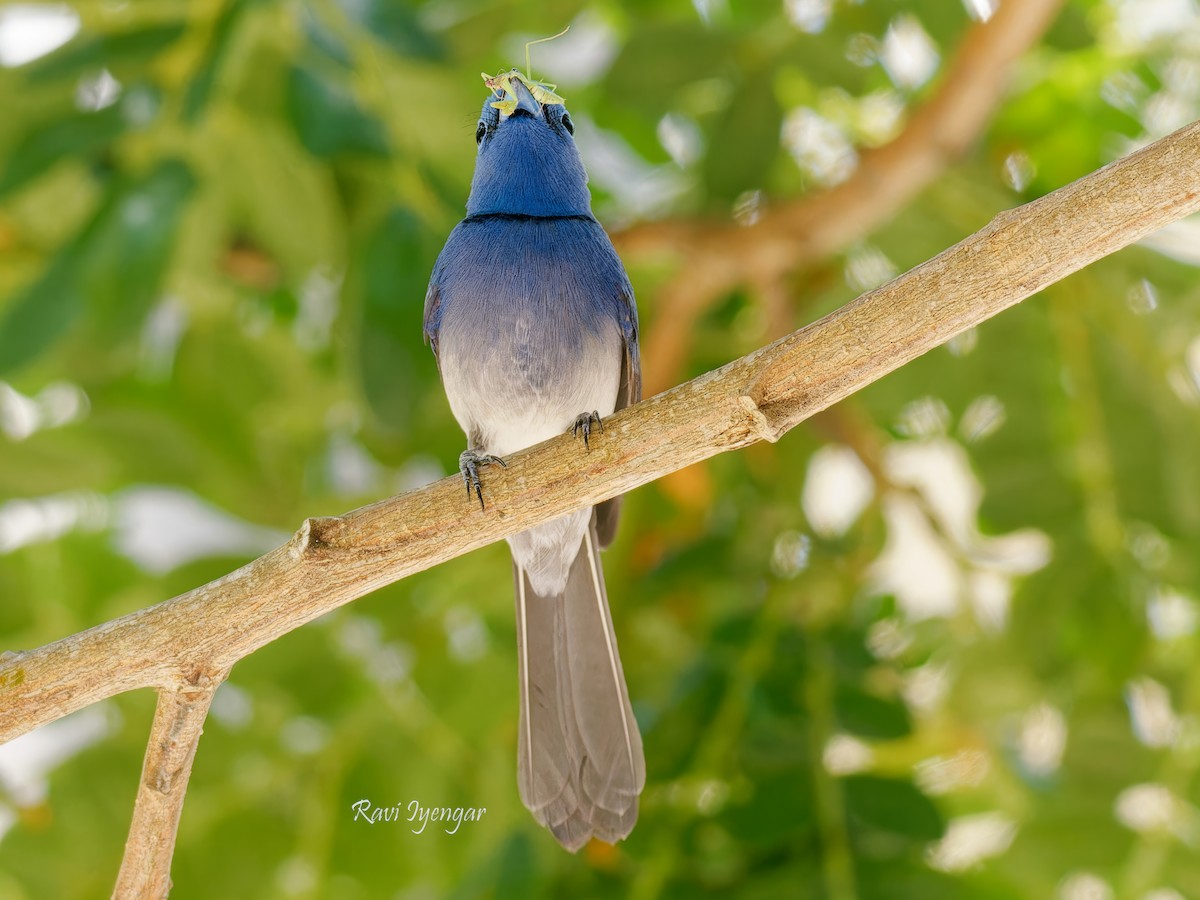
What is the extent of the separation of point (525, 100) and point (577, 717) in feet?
4.11

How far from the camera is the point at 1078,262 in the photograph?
74.5 inches

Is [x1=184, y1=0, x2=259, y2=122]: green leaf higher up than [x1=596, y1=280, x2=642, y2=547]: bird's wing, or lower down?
higher up

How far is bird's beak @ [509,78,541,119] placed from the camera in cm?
263

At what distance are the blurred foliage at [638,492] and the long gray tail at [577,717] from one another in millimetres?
439

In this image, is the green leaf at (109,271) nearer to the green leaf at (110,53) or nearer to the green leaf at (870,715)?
the green leaf at (110,53)

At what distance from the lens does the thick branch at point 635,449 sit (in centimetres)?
188

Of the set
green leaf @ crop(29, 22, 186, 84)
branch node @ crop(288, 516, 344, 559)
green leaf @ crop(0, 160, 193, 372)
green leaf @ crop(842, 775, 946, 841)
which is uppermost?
green leaf @ crop(29, 22, 186, 84)

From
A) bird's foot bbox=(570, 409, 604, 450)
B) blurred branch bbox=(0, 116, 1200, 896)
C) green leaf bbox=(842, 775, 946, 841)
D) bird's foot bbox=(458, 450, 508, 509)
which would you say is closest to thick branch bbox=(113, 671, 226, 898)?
blurred branch bbox=(0, 116, 1200, 896)

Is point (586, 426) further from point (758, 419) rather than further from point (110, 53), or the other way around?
point (110, 53)

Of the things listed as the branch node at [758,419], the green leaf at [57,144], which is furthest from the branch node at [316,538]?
the green leaf at [57,144]

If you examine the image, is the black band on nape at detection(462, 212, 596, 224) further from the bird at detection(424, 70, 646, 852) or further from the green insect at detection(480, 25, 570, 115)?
the green insect at detection(480, 25, 570, 115)

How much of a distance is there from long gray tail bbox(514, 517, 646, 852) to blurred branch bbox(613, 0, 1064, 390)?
0.99 m

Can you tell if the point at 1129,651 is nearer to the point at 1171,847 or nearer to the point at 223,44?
the point at 1171,847

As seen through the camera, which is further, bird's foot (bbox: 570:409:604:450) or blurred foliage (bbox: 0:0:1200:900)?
blurred foliage (bbox: 0:0:1200:900)
